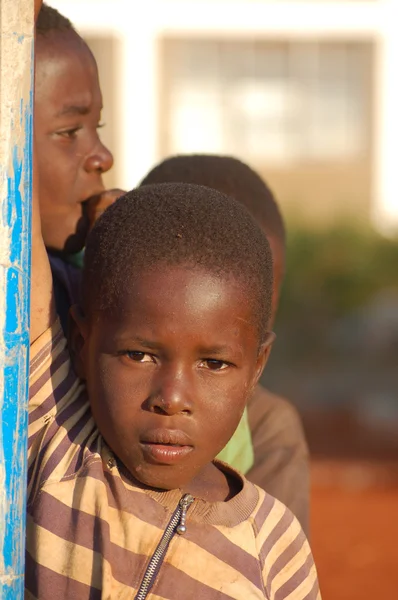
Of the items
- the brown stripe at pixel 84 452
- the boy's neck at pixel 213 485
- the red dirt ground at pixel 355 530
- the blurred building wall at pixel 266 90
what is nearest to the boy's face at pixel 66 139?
the brown stripe at pixel 84 452

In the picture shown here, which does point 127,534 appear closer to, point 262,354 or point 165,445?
point 165,445

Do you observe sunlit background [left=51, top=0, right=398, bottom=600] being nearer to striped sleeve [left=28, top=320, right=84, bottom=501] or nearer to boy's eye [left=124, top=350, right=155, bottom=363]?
striped sleeve [left=28, top=320, right=84, bottom=501]

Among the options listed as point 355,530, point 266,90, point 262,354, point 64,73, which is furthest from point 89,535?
point 266,90

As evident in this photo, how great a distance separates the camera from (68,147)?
2.57 meters

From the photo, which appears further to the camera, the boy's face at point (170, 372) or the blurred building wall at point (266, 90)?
the blurred building wall at point (266, 90)

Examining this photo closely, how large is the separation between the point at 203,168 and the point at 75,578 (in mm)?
1604

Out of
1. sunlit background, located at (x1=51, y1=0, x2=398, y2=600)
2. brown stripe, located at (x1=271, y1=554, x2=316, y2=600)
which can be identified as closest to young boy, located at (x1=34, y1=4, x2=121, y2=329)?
brown stripe, located at (x1=271, y1=554, x2=316, y2=600)

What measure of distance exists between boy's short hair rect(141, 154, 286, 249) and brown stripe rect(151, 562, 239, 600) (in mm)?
1418

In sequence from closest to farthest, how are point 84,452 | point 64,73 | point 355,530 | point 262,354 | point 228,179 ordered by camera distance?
point 84,452 < point 262,354 < point 64,73 < point 228,179 < point 355,530

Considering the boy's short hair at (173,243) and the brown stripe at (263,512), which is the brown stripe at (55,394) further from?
the brown stripe at (263,512)

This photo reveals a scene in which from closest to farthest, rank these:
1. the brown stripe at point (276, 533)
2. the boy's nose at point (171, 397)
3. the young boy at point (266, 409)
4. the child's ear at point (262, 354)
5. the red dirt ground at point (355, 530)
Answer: the boy's nose at point (171, 397)
the brown stripe at point (276, 533)
the child's ear at point (262, 354)
the young boy at point (266, 409)
the red dirt ground at point (355, 530)

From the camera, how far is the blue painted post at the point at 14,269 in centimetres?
168

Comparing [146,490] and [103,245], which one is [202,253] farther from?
[146,490]

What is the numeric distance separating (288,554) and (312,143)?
15763mm
